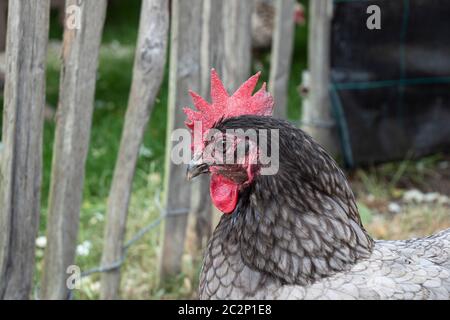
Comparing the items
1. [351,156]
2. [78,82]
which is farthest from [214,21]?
[351,156]

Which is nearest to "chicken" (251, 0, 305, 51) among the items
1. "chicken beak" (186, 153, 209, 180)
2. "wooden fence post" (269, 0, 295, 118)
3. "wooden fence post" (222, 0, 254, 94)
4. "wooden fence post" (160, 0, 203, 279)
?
"wooden fence post" (269, 0, 295, 118)

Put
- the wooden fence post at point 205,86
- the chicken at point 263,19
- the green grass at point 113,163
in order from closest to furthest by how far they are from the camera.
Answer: the wooden fence post at point 205,86, the green grass at point 113,163, the chicken at point 263,19

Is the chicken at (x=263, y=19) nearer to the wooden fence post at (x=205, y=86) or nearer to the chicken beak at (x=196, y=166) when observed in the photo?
the wooden fence post at (x=205, y=86)

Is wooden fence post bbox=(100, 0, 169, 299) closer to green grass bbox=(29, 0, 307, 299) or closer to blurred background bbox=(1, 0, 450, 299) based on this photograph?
green grass bbox=(29, 0, 307, 299)

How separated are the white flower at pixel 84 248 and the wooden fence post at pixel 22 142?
Answer: 3.80ft

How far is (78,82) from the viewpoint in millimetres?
3041

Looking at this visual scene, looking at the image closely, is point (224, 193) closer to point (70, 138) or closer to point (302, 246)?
point (302, 246)

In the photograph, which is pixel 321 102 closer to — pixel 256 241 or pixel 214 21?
pixel 214 21

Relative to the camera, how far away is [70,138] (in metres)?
3.11

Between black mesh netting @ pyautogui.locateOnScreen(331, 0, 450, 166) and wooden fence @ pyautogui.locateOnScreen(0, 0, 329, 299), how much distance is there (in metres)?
1.53

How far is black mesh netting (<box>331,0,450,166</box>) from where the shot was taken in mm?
5332

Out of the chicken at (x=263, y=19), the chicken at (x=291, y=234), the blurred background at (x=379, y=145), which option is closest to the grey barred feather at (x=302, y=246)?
the chicken at (x=291, y=234)

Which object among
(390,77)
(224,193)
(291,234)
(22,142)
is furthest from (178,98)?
(390,77)

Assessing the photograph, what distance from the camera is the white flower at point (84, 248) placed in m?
4.39
